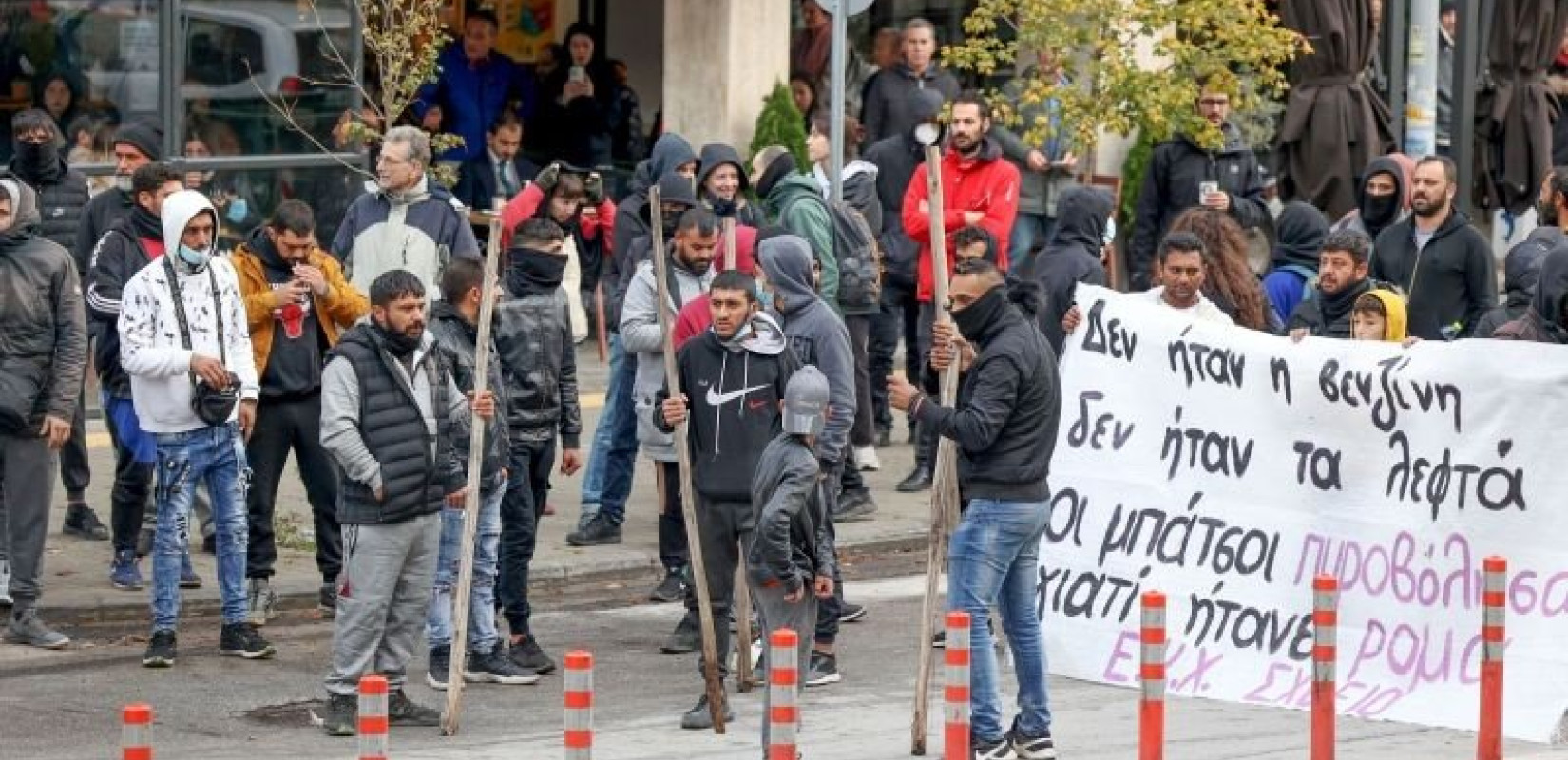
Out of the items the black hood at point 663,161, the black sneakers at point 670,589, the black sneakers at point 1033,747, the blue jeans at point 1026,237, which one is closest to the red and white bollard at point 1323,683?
the black sneakers at point 1033,747

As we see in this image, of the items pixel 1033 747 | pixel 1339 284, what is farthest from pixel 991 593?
pixel 1339 284

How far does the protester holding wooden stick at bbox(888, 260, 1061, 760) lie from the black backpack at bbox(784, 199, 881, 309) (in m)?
4.89

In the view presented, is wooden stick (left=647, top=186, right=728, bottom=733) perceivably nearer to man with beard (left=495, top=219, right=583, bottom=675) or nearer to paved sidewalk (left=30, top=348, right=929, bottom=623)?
man with beard (left=495, top=219, right=583, bottom=675)

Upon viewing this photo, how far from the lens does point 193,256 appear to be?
12.4 meters

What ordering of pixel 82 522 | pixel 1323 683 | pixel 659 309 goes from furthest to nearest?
pixel 82 522 → pixel 659 309 → pixel 1323 683

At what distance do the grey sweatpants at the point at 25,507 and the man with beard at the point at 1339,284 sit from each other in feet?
17.5

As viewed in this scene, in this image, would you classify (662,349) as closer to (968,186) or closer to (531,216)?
(531,216)

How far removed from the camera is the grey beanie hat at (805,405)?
11.0m

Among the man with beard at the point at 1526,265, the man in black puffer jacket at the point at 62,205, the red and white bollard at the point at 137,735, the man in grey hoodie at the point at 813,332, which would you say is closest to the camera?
the red and white bollard at the point at 137,735

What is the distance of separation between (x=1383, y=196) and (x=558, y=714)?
5.72 m

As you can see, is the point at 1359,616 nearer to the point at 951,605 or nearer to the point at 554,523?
the point at 951,605

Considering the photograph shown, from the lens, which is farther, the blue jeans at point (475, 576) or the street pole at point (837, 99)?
the street pole at point (837, 99)

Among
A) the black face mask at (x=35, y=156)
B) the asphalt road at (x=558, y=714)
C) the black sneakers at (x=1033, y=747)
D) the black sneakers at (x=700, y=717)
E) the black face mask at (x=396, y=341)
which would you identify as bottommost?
the asphalt road at (x=558, y=714)

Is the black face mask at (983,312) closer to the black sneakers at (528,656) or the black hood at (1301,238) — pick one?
the black sneakers at (528,656)
